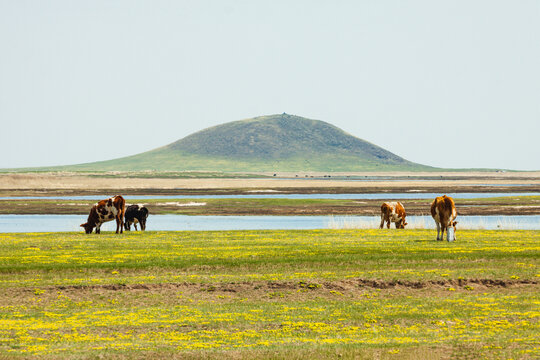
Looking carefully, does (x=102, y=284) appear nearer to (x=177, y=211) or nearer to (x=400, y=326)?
(x=400, y=326)

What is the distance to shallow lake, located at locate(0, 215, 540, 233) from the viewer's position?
189ft

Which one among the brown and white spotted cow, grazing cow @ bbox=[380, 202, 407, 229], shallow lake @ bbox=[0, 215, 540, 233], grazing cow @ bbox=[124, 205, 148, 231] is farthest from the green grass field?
shallow lake @ bbox=[0, 215, 540, 233]

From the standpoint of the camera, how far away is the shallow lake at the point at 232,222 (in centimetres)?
5756

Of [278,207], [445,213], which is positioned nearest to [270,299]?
[445,213]

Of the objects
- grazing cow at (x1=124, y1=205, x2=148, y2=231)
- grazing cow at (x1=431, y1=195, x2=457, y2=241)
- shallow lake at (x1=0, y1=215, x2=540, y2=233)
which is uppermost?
grazing cow at (x1=431, y1=195, x2=457, y2=241)

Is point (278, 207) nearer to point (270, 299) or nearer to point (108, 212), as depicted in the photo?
point (108, 212)

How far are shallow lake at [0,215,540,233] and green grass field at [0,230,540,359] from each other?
2378 cm

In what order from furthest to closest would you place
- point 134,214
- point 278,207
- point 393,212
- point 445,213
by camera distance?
point 278,207 → point 393,212 → point 134,214 → point 445,213

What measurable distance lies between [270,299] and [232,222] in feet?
147

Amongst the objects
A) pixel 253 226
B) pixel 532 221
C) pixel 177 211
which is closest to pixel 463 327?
pixel 253 226

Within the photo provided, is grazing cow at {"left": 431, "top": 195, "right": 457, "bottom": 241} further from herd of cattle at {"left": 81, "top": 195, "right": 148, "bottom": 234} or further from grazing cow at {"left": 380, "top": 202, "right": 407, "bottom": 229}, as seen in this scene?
herd of cattle at {"left": 81, "top": 195, "right": 148, "bottom": 234}

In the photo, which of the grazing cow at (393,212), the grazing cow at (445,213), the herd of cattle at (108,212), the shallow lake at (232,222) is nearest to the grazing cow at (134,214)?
the herd of cattle at (108,212)

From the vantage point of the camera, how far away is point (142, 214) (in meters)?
44.6

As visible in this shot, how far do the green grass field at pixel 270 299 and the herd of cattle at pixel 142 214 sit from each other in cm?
128
